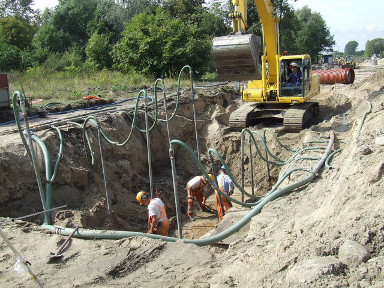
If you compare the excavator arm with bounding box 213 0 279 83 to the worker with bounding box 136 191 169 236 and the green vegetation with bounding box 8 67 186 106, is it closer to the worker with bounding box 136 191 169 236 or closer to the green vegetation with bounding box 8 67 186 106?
the green vegetation with bounding box 8 67 186 106

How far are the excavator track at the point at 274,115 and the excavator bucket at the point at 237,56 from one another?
6.25 feet

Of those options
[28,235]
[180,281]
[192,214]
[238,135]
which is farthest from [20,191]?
[238,135]

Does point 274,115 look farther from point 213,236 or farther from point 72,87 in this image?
point 72,87

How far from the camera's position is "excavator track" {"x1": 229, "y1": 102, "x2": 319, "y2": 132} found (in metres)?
13.2

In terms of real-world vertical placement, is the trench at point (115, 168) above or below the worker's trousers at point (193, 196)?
above

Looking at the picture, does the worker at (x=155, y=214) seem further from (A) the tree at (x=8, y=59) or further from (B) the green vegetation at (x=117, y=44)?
(A) the tree at (x=8, y=59)

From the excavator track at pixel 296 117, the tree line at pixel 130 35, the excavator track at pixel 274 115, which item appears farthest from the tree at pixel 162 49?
the excavator track at pixel 296 117

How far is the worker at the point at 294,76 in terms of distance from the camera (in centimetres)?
1346

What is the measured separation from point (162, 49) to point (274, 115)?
1342cm

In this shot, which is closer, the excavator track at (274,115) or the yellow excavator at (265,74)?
the yellow excavator at (265,74)

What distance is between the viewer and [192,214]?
32.8 ft

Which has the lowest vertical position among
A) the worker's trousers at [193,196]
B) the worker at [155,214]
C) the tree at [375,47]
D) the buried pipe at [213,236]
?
the worker's trousers at [193,196]

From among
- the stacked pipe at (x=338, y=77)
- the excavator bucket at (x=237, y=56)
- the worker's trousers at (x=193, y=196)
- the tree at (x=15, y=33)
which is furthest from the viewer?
the tree at (x=15, y=33)

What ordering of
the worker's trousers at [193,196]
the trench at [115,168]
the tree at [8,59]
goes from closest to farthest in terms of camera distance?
the trench at [115,168], the worker's trousers at [193,196], the tree at [8,59]
